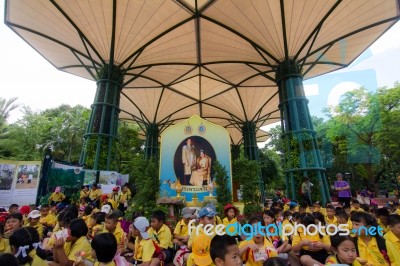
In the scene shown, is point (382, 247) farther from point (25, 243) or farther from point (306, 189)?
point (306, 189)

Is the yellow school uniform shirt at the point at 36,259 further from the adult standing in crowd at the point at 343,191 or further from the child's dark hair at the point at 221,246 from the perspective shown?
the adult standing in crowd at the point at 343,191

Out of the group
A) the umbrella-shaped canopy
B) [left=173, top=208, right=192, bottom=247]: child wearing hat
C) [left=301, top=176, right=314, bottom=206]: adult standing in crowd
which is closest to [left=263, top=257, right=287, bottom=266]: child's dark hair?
[left=173, top=208, right=192, bottom=247]: child wearing hat

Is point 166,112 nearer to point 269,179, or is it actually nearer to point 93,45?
point 93,45

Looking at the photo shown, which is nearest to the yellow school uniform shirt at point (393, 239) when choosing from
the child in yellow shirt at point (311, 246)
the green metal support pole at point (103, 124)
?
the child in yellow shirt at point (311, 246)

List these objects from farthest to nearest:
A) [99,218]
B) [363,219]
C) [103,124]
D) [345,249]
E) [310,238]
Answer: [103,124] → [99,218] → [310,238] → [363,219] → [345,249]

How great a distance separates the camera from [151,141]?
26.4 m

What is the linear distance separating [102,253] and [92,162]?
447 inches

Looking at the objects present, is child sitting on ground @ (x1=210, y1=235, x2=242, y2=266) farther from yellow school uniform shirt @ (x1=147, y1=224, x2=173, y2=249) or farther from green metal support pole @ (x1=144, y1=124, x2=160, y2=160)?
green metal support pole @ (x1=144, y1=124, x2=160, y2=160)

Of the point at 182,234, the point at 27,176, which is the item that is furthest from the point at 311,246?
the point at 27,176

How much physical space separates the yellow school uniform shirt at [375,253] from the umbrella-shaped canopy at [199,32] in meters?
11.6

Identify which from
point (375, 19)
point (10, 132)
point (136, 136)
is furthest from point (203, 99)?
point (10, 132)

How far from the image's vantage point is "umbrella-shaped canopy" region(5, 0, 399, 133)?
1225cm

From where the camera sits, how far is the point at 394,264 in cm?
295

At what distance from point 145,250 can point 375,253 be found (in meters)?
2.98
